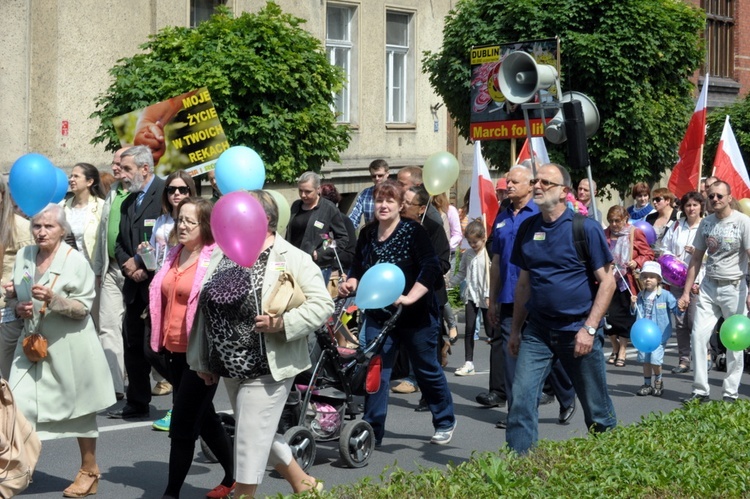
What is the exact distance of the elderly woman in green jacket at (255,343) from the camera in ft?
21.1

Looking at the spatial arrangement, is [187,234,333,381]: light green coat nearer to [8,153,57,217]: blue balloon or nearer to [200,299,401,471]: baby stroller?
[200,299,401,471]: baby stroller

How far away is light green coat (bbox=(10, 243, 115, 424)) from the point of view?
7398mm

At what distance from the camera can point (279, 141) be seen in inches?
659

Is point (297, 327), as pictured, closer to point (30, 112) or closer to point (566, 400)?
point (566, 400)

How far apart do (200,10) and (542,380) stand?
16.9 m

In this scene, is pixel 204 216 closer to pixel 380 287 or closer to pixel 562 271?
pixel 380 287

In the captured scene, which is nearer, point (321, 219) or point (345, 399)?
point (345, 399)

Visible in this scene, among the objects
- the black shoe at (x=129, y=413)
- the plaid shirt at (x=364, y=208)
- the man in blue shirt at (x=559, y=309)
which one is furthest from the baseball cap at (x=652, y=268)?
the black shoe at (x=129, y=413)

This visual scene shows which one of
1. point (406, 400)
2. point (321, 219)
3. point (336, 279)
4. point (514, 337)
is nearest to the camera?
point (514, 337)

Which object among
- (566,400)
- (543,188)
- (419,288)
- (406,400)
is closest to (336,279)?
(406,400)

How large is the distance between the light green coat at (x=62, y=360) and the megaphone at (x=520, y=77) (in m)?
5.62

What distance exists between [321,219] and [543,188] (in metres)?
5.43

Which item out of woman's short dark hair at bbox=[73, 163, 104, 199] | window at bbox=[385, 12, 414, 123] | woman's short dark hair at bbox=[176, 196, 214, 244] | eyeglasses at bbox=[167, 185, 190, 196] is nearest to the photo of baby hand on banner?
woman's short dark hair at bbox=[73, 163, 104, 199]

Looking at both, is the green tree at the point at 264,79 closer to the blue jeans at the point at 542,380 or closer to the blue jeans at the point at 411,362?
the blue jeans at the point at 411,362
